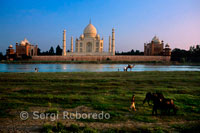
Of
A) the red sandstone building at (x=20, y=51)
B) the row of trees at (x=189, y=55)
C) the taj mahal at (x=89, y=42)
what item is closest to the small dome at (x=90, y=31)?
the taj mahal at (x=89, y=42)

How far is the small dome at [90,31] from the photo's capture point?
5343 cm

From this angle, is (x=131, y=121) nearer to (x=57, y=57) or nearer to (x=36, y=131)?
(x=36, y=131)

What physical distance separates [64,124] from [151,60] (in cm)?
4216

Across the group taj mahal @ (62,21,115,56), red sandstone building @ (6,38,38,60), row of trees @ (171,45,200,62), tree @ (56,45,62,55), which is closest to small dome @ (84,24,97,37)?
taj mahal @ (62,21,115,56)

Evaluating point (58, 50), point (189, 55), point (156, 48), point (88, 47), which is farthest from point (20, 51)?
point (189, 55)

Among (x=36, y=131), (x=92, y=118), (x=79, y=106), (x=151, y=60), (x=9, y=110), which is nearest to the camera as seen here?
(x=36, y=131)

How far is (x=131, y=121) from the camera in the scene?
130 inches

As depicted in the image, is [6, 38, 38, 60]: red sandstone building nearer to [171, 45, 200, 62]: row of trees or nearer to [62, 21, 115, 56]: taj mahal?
[62, 21, 115, 56]: taj mahal

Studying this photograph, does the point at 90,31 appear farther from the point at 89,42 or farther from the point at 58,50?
the point at 58,50

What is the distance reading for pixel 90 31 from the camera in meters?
53.4

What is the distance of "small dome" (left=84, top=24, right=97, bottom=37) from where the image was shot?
2104 inches

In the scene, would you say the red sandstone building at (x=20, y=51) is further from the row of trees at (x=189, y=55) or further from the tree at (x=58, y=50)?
the row of trees at (x=189, y=55)

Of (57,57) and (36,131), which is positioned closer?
(36,131)

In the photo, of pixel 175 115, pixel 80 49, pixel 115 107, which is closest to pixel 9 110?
pixel 115 107
